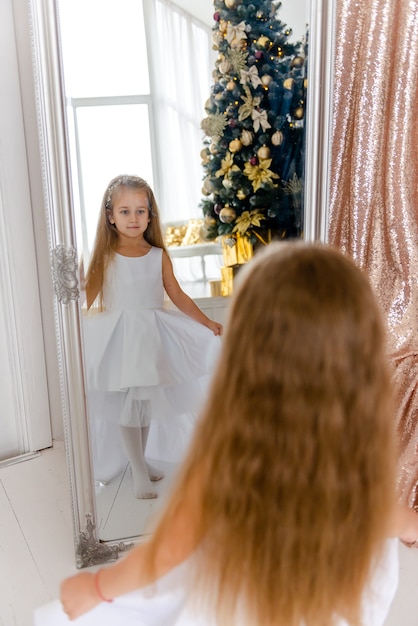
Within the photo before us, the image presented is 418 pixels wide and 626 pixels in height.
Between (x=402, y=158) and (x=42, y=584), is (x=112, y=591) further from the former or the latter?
(x=402, y=158)

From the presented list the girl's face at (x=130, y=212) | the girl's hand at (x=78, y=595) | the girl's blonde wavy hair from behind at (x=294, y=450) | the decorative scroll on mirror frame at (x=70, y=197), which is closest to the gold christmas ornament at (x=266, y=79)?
the decorative scroll on mirror frame at (x=70, y=197)

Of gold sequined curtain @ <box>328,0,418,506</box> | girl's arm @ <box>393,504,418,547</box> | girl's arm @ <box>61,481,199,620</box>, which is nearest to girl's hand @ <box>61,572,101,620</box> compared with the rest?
girl's arm @ <box>61,481,199,620</box>

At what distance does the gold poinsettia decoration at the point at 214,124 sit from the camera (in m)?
1.74

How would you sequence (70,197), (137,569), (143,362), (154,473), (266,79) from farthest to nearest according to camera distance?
1. (154,473)
2. (143,362)
3. (266,79)
4. (70,197)
5. (137,569)

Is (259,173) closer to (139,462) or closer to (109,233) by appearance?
(109,233)

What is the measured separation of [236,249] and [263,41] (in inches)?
22.6

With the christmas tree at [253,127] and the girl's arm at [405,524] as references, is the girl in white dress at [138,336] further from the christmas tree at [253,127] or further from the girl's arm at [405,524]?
the girl's arm at [405,524]

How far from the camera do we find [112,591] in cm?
117

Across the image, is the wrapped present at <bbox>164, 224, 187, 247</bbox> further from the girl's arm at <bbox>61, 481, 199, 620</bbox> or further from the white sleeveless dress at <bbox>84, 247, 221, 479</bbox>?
the girl's arm at <bbox>61, 481, 199, 620</bbox>

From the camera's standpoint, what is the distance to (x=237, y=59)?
1742mm

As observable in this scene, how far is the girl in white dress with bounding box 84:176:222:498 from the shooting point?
1759mm

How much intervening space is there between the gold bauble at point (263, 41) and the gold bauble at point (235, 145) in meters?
0.26

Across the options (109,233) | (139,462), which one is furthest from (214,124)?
(139,462)

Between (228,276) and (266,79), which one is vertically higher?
(266,79)
